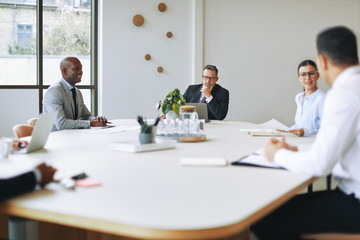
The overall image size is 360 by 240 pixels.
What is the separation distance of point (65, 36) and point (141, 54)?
117 centimetres

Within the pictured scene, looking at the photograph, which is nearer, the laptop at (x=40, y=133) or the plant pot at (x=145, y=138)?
the laptop at (x=40, y=133)

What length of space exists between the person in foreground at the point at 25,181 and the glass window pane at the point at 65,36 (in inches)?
182

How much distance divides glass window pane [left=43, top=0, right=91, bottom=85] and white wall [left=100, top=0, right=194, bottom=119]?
304 millimetres

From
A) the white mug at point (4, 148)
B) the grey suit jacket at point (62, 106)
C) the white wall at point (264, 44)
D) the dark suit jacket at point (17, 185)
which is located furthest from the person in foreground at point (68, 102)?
the white wall at point (264, 44)

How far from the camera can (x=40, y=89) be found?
19.3 feet

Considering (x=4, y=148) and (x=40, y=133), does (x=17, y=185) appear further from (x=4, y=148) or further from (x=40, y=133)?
(x=40, y=133)

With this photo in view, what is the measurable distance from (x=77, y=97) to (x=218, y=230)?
354 centimetres

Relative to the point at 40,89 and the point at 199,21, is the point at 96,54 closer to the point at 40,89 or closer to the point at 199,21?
the point at 40,89

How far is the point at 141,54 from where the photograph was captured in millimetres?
6375

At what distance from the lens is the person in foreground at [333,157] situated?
1761 mm

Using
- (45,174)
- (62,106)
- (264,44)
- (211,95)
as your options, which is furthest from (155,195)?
(264,44)

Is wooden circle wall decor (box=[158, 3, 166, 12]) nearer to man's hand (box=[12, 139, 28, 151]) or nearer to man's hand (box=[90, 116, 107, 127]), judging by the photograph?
man's hand (box=[90, 116, 107, 127])

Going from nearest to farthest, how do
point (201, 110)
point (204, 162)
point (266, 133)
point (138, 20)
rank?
point (204, 162) < point (266, 133) < point (201, 110) < point (138, 20)

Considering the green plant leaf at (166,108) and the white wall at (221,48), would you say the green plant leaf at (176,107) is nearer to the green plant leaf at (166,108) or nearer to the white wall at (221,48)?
the green plant leaf at (166,108)
